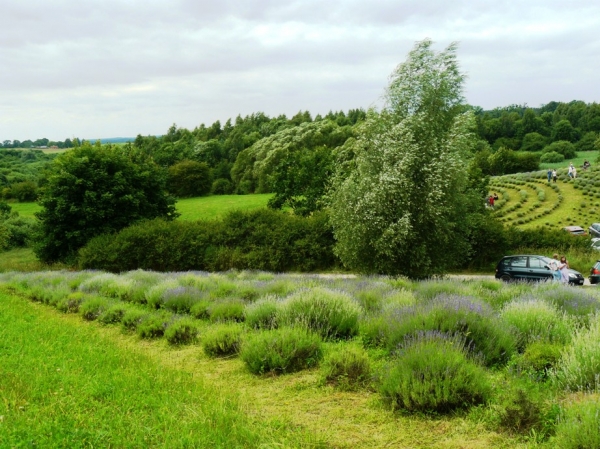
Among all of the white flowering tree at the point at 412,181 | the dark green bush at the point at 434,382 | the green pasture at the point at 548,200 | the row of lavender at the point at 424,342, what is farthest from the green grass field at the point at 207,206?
the dark green bush at the point at 434,382

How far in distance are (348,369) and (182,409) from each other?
1.97m

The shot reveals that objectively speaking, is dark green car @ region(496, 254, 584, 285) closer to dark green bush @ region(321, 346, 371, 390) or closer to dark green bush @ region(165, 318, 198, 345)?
dark green bush @ region(165, 318, 198, 345)

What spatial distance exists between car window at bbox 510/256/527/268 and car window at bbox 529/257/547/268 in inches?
9.8

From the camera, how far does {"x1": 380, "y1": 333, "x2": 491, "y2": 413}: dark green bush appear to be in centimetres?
442

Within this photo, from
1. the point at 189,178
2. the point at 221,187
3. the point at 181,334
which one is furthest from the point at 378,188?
the point at 221,187

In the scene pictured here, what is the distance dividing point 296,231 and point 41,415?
2381 cm

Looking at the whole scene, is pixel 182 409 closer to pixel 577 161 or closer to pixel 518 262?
pixel 518 262

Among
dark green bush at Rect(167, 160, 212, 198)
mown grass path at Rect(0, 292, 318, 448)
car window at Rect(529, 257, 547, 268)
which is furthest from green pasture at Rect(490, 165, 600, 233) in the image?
dark green bush at Rect(167, 160, 212, 198)

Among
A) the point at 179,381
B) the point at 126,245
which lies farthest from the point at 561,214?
the point at 179,381

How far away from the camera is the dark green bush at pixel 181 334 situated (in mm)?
8023

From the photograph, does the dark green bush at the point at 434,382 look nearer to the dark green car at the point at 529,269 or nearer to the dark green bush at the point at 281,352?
the dark green bush at the point at 281,352

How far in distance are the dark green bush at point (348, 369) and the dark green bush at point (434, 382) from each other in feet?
1.90

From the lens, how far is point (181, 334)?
8102mm

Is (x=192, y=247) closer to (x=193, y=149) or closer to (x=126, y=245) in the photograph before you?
(x=126, y=245)
